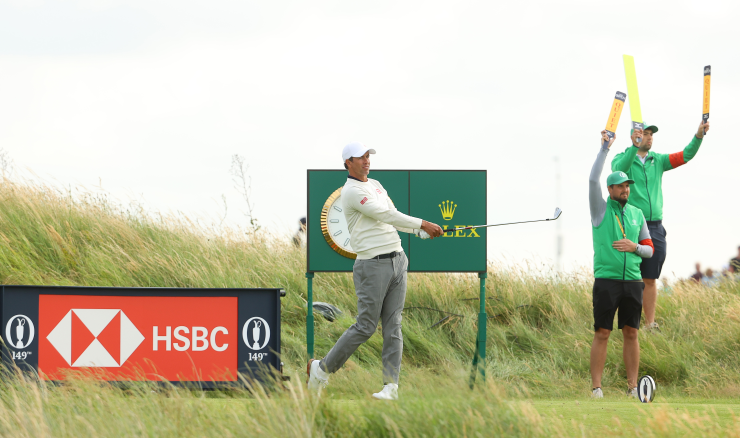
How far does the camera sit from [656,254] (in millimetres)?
8828

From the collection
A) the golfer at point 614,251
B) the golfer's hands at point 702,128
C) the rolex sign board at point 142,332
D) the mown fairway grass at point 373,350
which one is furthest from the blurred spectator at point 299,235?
the golfer's hands at point 702,128

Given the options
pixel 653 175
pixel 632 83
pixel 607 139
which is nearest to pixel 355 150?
pixel 607 139

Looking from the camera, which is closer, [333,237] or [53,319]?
[53,319]

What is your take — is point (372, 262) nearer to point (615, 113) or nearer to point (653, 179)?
point (615, 113)

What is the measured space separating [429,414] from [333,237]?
368 centimetres

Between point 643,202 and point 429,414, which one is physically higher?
point 643,202

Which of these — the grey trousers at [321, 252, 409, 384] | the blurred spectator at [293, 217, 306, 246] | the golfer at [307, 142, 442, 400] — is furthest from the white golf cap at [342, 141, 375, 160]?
the blurred spectator at [293, 217, 306, 246]

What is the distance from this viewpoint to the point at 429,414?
13.6 ft

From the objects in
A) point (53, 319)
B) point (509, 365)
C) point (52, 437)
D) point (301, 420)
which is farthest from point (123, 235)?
point (301, 420)

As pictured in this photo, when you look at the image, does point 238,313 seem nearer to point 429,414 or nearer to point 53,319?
point 53,319

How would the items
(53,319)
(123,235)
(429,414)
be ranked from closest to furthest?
1. (429,414)
2. (53,319)
3. (123,235)

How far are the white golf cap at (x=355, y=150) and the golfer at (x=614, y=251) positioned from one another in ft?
6.89

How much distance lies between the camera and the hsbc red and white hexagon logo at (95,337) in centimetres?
651

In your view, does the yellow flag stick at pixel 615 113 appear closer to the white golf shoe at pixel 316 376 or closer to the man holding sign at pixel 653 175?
the man holding sign at pixel 653 175
